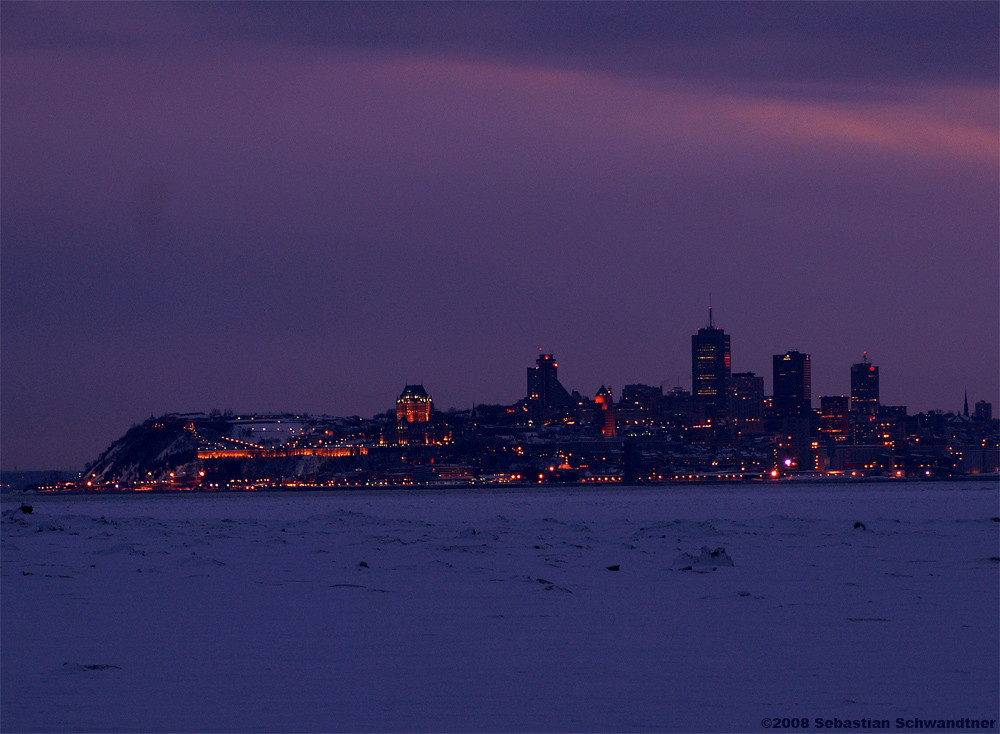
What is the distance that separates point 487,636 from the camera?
16.5 m

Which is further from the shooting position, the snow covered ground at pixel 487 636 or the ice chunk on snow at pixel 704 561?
the ice chunk on snow at pixel 704 561

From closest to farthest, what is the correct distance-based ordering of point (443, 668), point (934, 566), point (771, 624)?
1. point (443, 668)
2. point (771, 624)
3. point (934, 566)

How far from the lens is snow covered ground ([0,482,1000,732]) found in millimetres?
11984

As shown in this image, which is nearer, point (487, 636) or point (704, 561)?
point (487, 636)

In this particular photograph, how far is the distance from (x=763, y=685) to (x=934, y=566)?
14.1m

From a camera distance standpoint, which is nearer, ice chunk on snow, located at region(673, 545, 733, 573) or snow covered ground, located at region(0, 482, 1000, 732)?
snow covered ground, located at region(0, 482, 1000, 732)

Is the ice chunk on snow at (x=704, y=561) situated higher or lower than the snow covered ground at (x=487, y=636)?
higher

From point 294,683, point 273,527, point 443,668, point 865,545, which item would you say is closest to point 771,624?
point 443,668

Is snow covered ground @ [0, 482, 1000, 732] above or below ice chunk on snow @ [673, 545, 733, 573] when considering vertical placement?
below

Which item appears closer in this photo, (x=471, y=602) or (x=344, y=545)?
(x=471, y=602)

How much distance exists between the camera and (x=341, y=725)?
11.4m

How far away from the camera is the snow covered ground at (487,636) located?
1198 cm

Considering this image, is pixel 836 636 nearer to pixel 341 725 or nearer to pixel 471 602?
pixel 471 602

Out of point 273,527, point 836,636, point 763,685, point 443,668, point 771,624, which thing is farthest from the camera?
point 273,527
